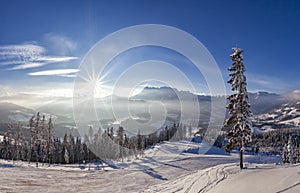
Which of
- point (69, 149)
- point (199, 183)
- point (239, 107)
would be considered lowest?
point (69, 149)

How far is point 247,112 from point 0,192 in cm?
3531

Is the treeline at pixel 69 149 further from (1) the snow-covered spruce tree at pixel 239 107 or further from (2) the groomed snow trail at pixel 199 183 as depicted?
(1) the snow-covered spruce tree at pixel 239 107

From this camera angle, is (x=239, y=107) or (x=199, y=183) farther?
(x=239, y=107)

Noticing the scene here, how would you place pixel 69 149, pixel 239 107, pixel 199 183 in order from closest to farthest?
1. pixel 199 183
2. pixel 239 107
3. pixel 69 149

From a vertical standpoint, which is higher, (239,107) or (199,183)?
(239,107)

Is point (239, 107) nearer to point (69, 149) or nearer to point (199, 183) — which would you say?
point (199, 183)

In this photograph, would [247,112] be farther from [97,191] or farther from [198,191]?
[97,191]

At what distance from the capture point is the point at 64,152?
322 ft

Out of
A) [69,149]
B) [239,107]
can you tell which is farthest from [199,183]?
[69,149]

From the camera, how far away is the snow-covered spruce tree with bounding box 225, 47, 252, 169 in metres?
32.0

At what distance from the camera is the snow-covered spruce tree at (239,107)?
32.0 meters

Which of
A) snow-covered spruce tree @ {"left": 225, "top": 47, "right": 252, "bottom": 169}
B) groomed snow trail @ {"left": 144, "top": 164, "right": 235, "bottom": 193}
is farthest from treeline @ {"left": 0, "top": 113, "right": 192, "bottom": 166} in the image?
snow-covered spruce tree @ {"left": 225, "top": 47, "right": 252, "bottom": 169}

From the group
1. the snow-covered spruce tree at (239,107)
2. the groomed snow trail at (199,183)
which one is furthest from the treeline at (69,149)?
the snow-covered spruce tree at (239,107)

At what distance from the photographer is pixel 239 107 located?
32062mm
